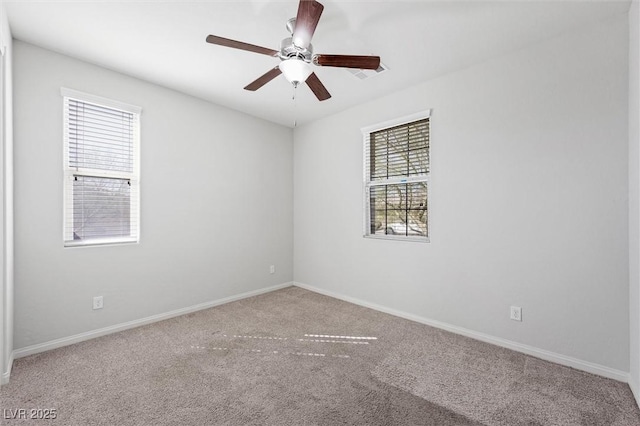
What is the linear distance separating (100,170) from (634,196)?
14.7 ft

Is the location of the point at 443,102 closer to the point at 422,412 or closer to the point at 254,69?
the point at 254,69

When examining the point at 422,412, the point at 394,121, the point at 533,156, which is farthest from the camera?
the point at 394,121

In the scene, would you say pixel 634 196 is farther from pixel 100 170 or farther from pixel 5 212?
pixel 100 170

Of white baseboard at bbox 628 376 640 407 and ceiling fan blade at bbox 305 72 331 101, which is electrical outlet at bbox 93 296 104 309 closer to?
ceiling fan blade at bbox 305 72 331 101

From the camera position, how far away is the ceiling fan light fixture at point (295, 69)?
2.03 metres

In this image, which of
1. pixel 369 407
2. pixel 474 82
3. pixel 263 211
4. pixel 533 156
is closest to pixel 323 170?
pixel 263 211

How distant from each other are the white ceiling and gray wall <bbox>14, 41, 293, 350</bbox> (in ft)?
1.17

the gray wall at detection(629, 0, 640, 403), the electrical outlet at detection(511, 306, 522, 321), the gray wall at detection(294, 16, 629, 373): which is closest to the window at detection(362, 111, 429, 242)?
the gray wall at detection(294, 16, 629, 373)

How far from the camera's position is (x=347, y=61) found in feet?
6.56

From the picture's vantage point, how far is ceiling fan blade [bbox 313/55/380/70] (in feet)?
6.42

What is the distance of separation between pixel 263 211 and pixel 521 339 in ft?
11.3

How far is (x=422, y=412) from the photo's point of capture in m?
1.79

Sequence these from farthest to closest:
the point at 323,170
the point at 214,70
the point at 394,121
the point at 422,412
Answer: the point at 323,170 < the point at 394,121 < the point at 214,70 < the point at 422,412

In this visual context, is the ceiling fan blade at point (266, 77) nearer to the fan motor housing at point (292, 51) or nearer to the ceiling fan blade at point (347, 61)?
the fan motor housing at point (292, 51)
